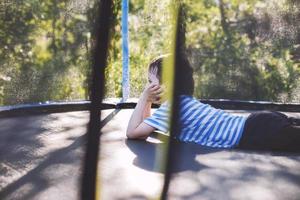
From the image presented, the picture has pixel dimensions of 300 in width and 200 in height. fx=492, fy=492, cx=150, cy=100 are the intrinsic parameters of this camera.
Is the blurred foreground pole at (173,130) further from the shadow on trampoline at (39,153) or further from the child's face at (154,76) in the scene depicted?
the shadow on trampoline at (39,153)

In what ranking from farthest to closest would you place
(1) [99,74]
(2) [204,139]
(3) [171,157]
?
(1) [99,74], (2) [204,139], (3) [171,157]

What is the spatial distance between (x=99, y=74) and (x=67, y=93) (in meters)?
0.73

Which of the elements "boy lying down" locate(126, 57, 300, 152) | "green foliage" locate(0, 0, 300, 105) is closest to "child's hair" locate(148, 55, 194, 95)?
"boy lying down" locate(126, 57, 300, 152)

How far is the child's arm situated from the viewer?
77.3 inches

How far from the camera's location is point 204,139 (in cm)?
196

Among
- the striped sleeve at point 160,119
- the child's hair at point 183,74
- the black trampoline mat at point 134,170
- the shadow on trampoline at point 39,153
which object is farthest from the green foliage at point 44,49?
the striped sleeve at point 160,119

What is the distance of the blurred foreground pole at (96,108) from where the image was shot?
4.56 feet

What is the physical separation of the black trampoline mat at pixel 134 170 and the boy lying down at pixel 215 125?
2.4 inches

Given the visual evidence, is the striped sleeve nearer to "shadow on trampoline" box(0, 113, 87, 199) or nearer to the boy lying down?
the boy lying down

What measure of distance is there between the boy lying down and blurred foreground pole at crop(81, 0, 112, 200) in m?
0.23

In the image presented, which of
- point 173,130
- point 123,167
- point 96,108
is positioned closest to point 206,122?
point 173,130

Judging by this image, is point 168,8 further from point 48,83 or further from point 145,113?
point 145,113

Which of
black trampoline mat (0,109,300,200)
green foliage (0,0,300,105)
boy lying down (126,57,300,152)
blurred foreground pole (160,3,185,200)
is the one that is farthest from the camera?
green foliage (0,0,300,105)

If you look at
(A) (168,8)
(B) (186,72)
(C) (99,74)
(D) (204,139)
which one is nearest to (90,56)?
(A) (168,8)
